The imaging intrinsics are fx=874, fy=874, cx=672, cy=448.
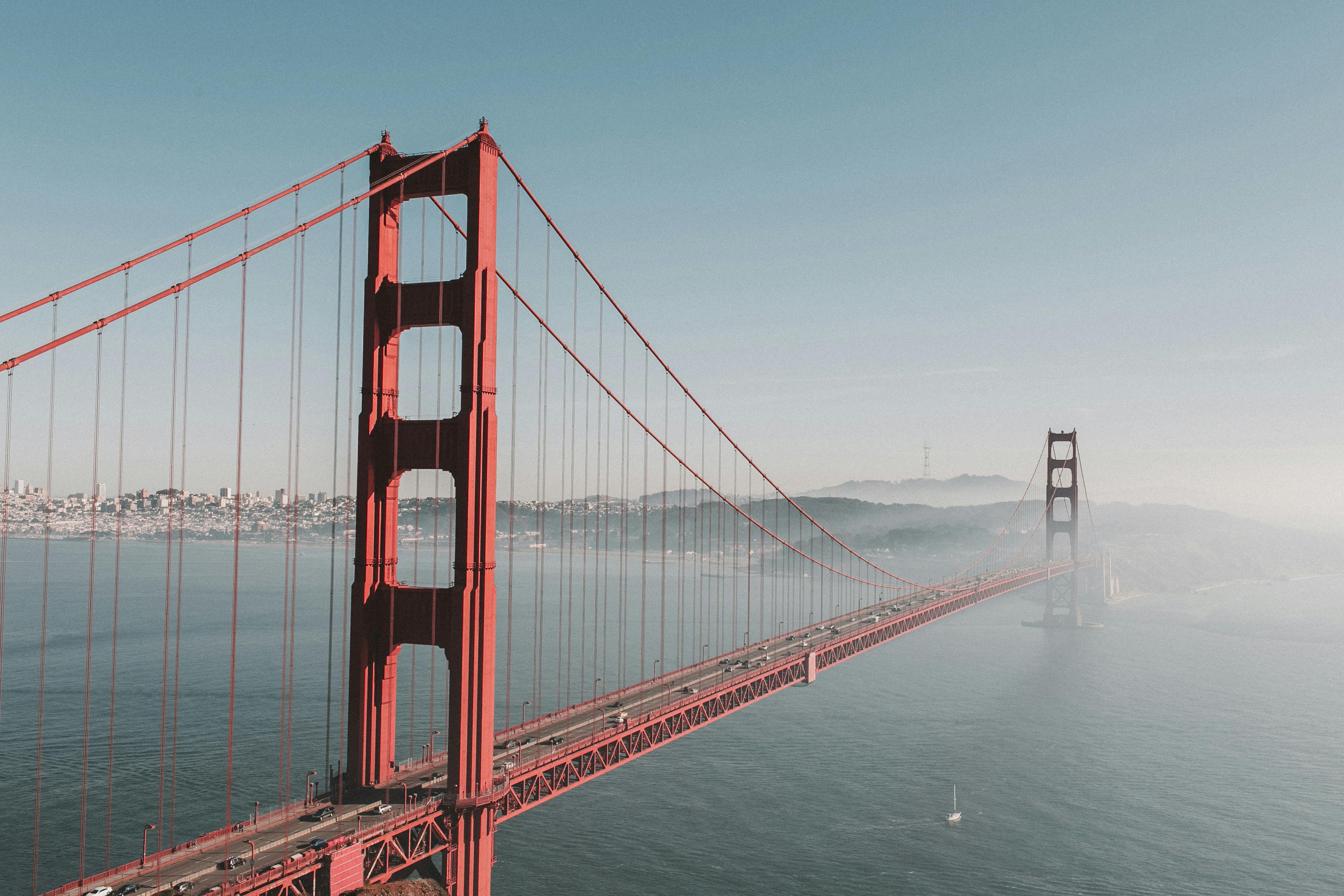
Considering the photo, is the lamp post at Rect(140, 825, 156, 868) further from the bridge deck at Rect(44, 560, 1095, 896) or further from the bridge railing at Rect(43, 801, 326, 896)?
the bridge deck at Rect(44, 560, 1095, 896)

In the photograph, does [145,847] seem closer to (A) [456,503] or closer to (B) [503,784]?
(B) [503,784]

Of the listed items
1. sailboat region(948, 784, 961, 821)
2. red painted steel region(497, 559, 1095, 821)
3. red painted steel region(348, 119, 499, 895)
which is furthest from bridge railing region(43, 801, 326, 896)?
sailboat region(948, 784, 961, 821)

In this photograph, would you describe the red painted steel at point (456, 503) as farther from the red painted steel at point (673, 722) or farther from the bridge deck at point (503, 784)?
the red painted steel at point (673, 722)

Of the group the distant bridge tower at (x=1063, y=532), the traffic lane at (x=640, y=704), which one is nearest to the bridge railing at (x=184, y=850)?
the traffic lane at (x=640, y=704)

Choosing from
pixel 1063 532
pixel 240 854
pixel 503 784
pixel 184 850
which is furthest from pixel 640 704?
pixel 1063 532

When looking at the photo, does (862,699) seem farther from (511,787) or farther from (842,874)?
(511,787)

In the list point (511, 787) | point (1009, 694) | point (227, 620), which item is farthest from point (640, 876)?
point (227, 620)
